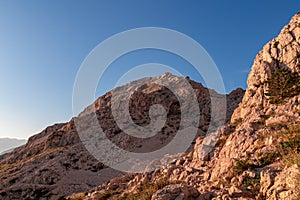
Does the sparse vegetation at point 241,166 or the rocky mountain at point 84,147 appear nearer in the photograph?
the sparse vegetation at point 241,166

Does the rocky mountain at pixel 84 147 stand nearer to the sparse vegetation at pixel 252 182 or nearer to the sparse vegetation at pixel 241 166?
the sparse vegetation at pixel 241 166

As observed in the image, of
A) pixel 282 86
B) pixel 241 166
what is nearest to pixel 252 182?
pixel 241 166

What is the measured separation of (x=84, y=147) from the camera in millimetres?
48312

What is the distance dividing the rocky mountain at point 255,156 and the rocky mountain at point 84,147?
53.0ft

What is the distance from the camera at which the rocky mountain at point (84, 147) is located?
108 feet

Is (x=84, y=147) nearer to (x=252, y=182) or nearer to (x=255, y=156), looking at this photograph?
A: (x=255, y=156)

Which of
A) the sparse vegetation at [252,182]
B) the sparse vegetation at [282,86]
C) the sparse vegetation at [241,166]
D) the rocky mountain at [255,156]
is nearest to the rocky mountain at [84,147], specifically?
the rocky mountain at [255,156]

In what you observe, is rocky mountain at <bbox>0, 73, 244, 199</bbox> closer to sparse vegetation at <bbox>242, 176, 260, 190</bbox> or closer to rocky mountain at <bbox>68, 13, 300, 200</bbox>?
rocky mountain at <bbox>68, 13, 300, 200</bbox>

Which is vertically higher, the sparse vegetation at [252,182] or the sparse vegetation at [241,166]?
the sparse vegetation at [241,166]

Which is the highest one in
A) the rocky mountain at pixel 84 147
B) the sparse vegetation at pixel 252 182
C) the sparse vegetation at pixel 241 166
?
the rocky mountain at pixel 84 147

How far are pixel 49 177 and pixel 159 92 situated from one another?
100ft

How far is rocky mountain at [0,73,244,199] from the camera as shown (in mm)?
32816

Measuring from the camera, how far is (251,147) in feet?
42.5

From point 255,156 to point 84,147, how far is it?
4092 centimetres
